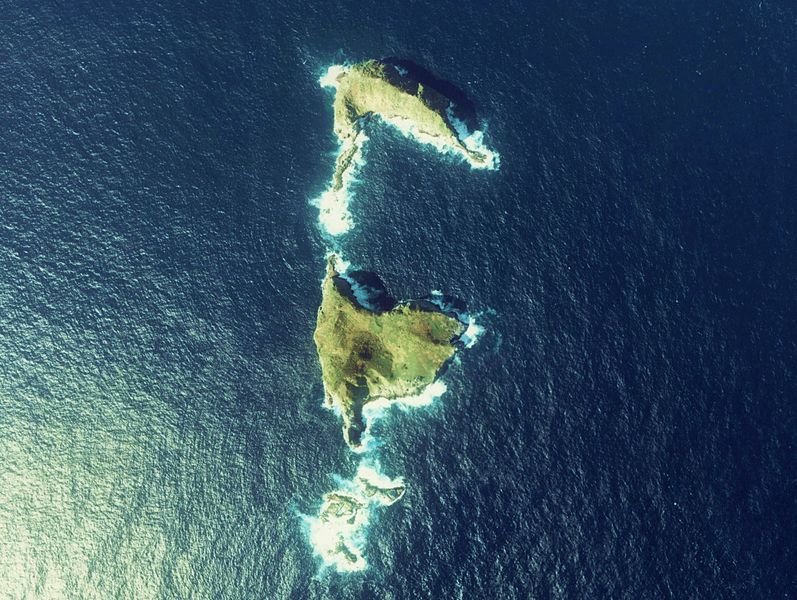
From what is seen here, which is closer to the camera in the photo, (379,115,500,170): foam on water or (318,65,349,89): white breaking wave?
(379,115,500,170): foam on water

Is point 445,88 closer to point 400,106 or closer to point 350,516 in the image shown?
point 400,106

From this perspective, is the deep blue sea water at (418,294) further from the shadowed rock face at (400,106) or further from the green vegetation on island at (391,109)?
the shadowed rock face at (400,106)

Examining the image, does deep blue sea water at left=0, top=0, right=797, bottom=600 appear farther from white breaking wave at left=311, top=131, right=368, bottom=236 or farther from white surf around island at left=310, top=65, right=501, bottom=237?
white surf around island at left=310, top=65, right=501, bottom=237

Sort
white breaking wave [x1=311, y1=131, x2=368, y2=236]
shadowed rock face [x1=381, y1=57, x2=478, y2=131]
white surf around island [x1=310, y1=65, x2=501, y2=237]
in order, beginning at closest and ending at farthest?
white breaking wave [x1=311, y1=131, x2=368, y2=236] → white surf around island [x1=310, y1=65, x2=501, y2=237] → shadowed rock face [x1=381, y1=57, x2=478, y2=131]

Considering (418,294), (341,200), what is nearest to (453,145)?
(341,200)

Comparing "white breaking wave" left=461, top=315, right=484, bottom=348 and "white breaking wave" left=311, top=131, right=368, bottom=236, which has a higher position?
"white breaking wave" left=311, top=131, right=368, bottom=236

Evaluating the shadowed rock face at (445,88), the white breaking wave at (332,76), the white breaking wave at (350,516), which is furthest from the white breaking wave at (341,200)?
the white breaking wave at (350,516)

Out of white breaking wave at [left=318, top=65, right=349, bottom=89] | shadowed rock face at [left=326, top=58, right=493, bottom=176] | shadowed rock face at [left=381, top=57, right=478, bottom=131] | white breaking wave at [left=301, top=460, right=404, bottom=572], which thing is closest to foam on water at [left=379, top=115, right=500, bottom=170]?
shadowed rock face at [left=326, top=58, right=493, bottom=176]
